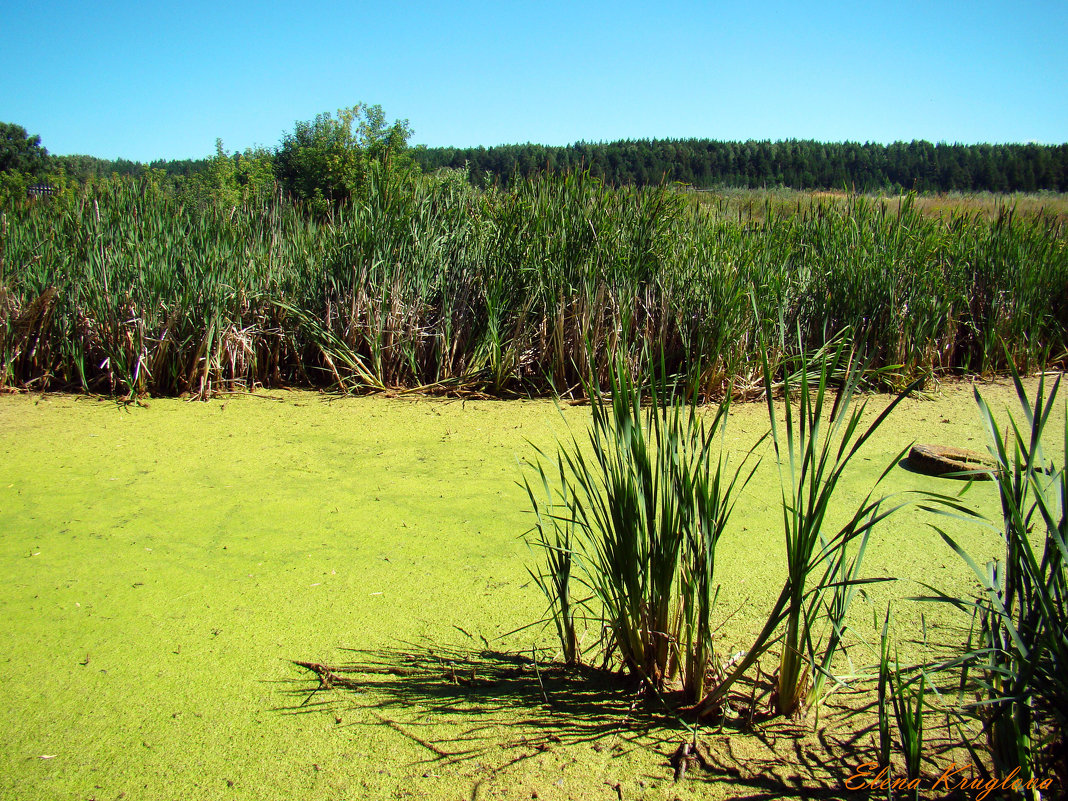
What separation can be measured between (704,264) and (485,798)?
10.3 feet

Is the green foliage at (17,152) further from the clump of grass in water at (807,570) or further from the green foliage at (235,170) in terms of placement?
the clump of grass in water at (807,570)

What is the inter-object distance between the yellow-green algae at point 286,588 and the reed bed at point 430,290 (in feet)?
1.35

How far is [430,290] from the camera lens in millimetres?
3936

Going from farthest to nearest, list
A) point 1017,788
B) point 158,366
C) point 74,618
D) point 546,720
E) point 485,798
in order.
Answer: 1. point 158,366
2. point 74,618
3. point 546,720
4. point 485,798
5. point 1017,788

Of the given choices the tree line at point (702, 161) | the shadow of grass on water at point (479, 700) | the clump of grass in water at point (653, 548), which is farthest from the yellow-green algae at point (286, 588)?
the tree line at point (702, 161)

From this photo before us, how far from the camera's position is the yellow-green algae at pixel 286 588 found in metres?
1.24

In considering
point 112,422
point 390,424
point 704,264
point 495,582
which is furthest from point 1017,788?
point 112,422

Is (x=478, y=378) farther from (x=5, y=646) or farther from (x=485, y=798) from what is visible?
(x=485, y=798)

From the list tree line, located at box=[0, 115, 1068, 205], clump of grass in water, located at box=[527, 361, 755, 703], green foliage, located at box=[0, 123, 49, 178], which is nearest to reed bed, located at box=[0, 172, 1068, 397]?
clump of grass in water, located at box=[527, 361, 755, 703]

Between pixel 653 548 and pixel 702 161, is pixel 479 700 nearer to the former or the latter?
pixel 653 548

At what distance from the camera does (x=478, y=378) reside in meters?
3.90

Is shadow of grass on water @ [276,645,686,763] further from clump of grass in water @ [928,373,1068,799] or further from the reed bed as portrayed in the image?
the reed bed

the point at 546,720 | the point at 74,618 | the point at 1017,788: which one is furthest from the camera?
the point at 74,618

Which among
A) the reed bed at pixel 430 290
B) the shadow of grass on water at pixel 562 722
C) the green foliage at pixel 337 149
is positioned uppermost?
the green foliage at pixel 337 149
